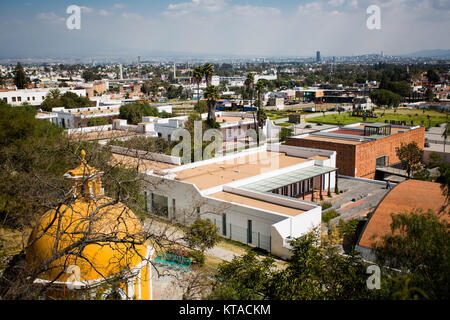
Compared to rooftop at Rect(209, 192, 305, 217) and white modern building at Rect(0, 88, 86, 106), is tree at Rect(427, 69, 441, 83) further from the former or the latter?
rooftop at Rect(209, 192, 305, 217)

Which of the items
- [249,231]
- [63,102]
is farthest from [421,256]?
[63,102]

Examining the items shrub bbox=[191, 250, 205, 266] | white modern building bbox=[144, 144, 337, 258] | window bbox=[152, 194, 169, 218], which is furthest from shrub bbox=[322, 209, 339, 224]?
window bbox=[152, 194, 169, 218]

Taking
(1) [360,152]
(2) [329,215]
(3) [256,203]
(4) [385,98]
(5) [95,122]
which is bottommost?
(2) [329,215]

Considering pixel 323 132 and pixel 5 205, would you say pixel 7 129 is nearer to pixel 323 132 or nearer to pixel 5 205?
pixel 5 205

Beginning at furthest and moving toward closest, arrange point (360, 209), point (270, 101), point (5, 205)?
1. point (270, 101)
2. point (360, 209)
3. point (5, 205)

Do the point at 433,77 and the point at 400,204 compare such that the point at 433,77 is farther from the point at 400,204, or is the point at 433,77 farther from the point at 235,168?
the point at 400,204
